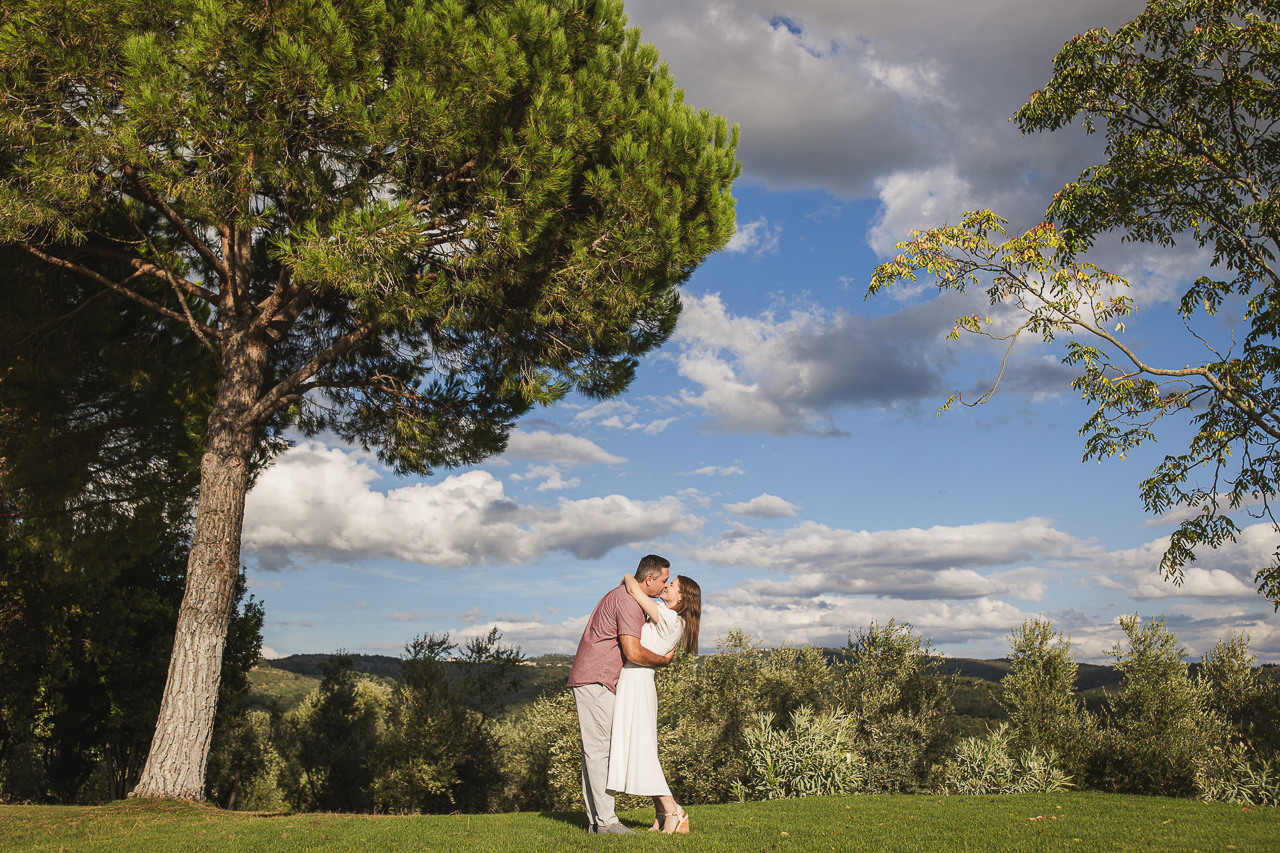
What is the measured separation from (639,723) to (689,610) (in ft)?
3.29

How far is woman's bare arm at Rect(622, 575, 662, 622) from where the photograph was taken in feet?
18.9

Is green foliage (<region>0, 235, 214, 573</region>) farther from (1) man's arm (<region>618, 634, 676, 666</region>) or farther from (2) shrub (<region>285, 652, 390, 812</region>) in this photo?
(2) shrub (<region>285, 652, 390, 812</region>)

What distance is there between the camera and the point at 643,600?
5766mm

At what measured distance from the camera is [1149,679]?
16969 millimetres

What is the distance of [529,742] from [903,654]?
466 inches

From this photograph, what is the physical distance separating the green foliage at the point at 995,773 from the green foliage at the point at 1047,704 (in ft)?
15.1

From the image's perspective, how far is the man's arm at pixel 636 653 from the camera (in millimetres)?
5770

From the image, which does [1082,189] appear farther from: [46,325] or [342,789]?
[342,789]

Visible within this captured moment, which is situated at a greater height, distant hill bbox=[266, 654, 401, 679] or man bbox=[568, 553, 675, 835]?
man bbox=[568, 553, 675, 835]

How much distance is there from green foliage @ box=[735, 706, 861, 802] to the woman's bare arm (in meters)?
5.81

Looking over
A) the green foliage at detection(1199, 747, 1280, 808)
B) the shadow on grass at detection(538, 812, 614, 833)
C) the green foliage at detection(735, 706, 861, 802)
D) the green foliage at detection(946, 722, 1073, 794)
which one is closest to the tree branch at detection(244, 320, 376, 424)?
the shadow on grass at detection(538, 812, 614, 833)

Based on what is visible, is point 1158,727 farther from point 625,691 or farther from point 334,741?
point 334,741

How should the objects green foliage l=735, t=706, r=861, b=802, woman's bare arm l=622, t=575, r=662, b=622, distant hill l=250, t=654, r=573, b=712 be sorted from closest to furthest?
woman's bare arm l=622, t=575, r=662, b=622 → green foliage l=735, t=706, r=861, b=802 → distant hill l=250, t=654, r=573, b=712

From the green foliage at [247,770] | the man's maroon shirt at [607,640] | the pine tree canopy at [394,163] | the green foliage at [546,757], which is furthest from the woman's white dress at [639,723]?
the green foliage at [247,770]
